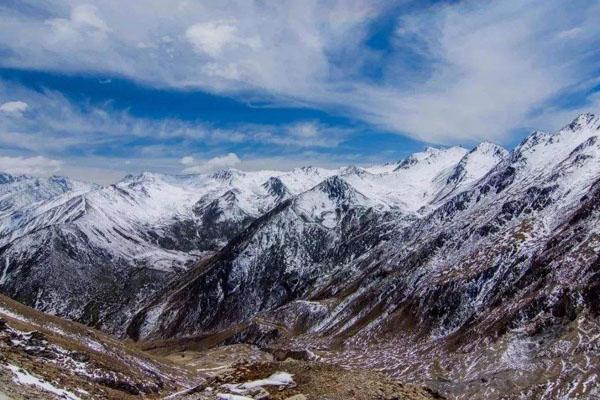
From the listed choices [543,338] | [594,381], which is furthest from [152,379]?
[543,338]

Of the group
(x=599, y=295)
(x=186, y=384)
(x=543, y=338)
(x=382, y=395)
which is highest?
(x=599, y=295)

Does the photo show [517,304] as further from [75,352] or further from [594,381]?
[75,352]

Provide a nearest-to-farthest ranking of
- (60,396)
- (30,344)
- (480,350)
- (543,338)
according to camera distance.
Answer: (60,396) < (30,344) < (543,338) < (480,350)

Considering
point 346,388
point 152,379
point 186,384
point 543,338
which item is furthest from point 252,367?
point 543,338

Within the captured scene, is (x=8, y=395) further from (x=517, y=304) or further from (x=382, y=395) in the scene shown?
(x=517, y=304)

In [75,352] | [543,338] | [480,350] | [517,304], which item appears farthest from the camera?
[517,304]

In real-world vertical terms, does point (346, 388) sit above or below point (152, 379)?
above

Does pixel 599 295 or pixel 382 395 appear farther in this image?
pixel 599 295

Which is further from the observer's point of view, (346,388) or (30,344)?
(30,344)

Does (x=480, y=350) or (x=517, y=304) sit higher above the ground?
(x=517, y=304)
